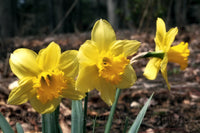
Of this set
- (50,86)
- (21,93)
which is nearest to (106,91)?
(50,86)

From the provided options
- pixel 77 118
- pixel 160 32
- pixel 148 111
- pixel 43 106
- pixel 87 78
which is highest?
pixel 160 32

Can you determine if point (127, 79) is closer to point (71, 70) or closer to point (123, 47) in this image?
point (123, 47)

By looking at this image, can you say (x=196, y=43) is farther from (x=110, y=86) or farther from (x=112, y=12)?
(x=110, y=86)

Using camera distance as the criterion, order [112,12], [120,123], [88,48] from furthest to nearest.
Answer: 1. [112,12]
2. [120,123]
3. [88,48]

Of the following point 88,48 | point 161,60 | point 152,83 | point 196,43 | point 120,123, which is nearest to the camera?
point 88,48

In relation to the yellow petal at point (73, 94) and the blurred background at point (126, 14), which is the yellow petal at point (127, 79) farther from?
the blurred background at point (126, 14)

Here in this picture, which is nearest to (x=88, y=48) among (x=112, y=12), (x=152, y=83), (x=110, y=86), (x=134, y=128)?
(x=110, y=86)

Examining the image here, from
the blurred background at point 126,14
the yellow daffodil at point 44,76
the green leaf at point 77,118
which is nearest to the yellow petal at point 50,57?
the yellow daffodil at point 44,76
